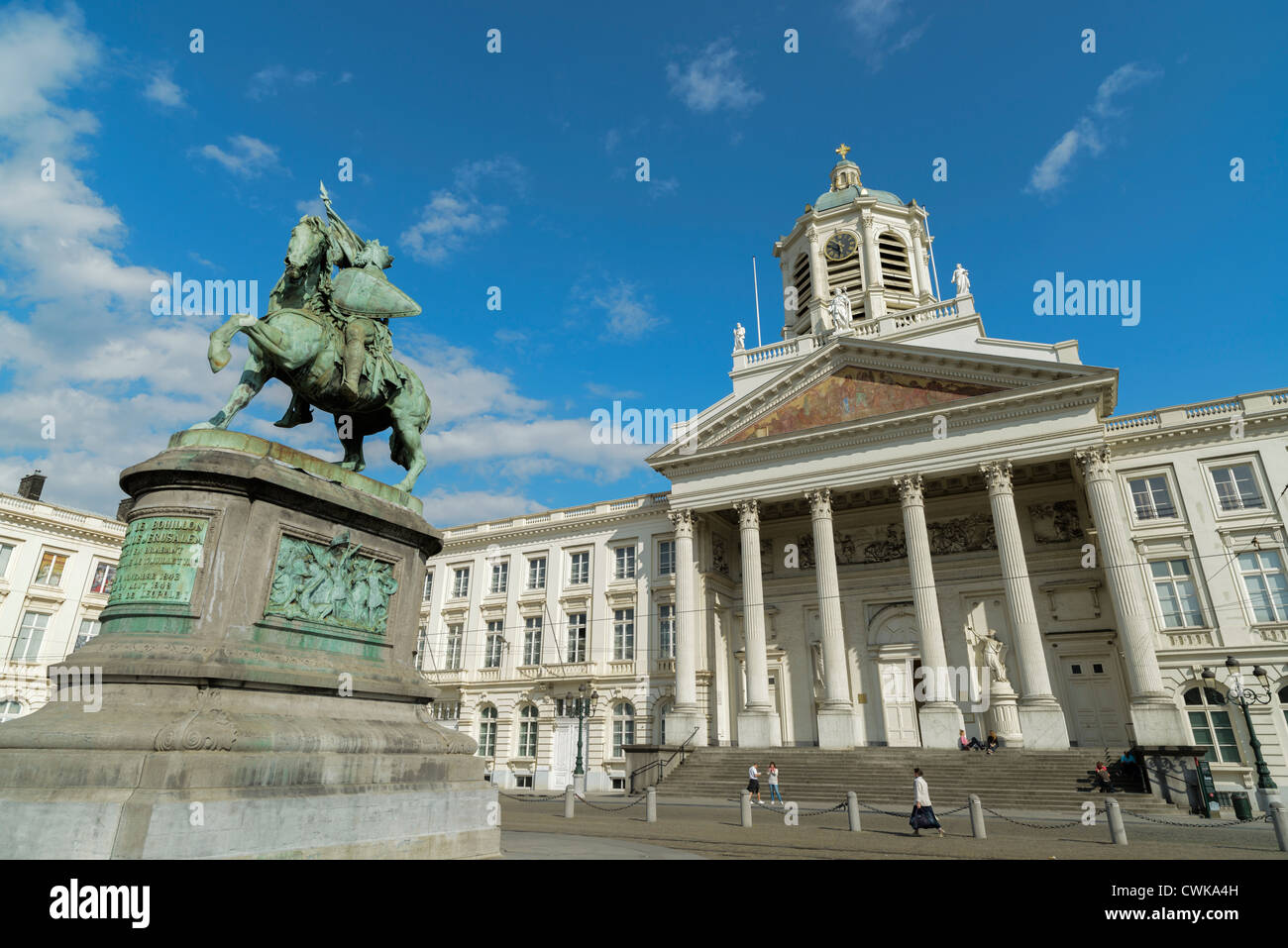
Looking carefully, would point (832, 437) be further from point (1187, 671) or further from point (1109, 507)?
point (1187, 671)

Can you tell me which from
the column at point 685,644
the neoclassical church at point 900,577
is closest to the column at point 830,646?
the neoclassical church at point 900,577

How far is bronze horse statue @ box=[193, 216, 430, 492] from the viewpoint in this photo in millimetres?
7345

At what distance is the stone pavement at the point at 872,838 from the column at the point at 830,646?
6668 millimetres

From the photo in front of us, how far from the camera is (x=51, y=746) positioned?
203 inches

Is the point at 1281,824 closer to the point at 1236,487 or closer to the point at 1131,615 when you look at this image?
the point at 1131,615

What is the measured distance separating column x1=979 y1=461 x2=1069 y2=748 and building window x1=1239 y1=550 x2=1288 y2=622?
25.5 ft

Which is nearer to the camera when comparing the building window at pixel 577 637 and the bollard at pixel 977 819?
the bollard at pixel 977 819

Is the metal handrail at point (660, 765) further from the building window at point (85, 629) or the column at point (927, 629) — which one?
the building window at point (85, 629)

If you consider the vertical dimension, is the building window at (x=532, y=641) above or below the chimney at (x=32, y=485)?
below

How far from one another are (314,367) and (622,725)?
3022 cm

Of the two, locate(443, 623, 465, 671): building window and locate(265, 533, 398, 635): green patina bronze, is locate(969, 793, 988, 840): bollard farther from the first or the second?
locate(443, 623, 465, 671): building window

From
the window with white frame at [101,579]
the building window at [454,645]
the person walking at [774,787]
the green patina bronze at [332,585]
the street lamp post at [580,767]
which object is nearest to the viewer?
the green patina bronze at [332,585]

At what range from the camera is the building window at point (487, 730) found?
37.5m
